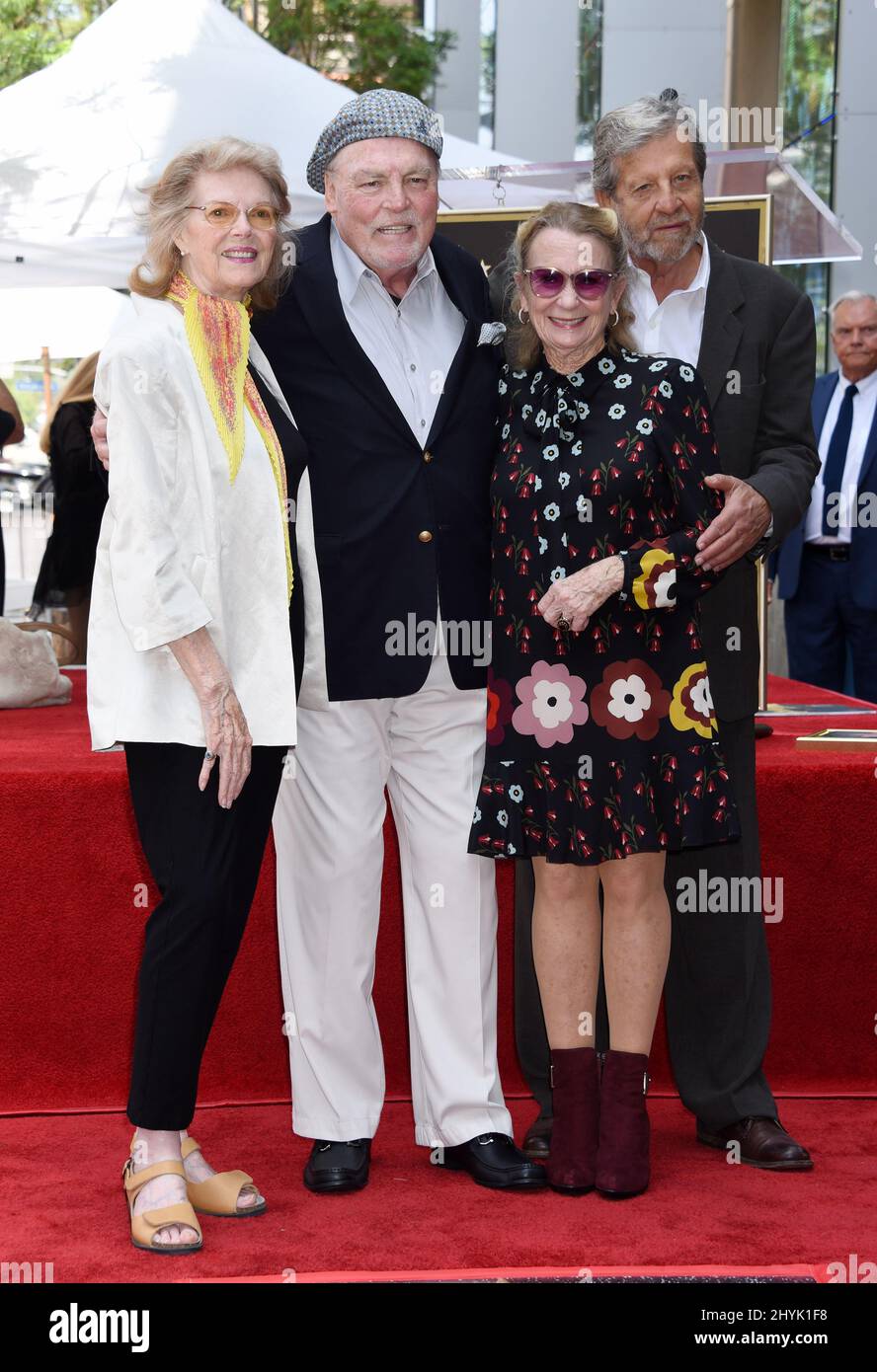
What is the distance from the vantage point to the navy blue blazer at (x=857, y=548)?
6105 millimetres

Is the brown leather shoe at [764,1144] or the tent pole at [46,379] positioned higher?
the tent pole at [46,379]

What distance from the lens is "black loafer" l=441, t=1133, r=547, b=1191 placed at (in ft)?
9.79

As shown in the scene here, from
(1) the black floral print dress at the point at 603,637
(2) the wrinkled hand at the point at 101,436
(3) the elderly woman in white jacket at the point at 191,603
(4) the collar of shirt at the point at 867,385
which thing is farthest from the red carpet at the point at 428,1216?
(4) the collar of shirt at the point at 867,385

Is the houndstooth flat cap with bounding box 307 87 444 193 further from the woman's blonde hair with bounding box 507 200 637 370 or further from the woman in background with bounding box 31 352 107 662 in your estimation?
the woman in background with bounding box 31 352 107 662

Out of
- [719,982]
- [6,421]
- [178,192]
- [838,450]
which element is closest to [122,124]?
[6,421]

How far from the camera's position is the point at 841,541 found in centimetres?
→ 620

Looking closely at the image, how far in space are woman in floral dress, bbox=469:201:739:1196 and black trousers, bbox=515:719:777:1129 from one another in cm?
27

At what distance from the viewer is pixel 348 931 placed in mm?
3018

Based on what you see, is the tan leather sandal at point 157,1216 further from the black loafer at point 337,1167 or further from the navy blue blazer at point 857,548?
the navy blue blazer at point 857,548

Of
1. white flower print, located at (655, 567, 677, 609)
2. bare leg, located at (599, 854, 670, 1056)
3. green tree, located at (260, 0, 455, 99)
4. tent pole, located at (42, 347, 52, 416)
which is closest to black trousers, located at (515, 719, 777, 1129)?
bare leg, located at (599, 854, 670, 1056)

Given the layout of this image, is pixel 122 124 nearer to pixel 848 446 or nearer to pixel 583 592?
pixel 848 446

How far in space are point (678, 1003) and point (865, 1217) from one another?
0.57m

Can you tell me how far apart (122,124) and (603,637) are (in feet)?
13.9

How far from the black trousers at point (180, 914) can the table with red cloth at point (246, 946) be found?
0.77 meters
